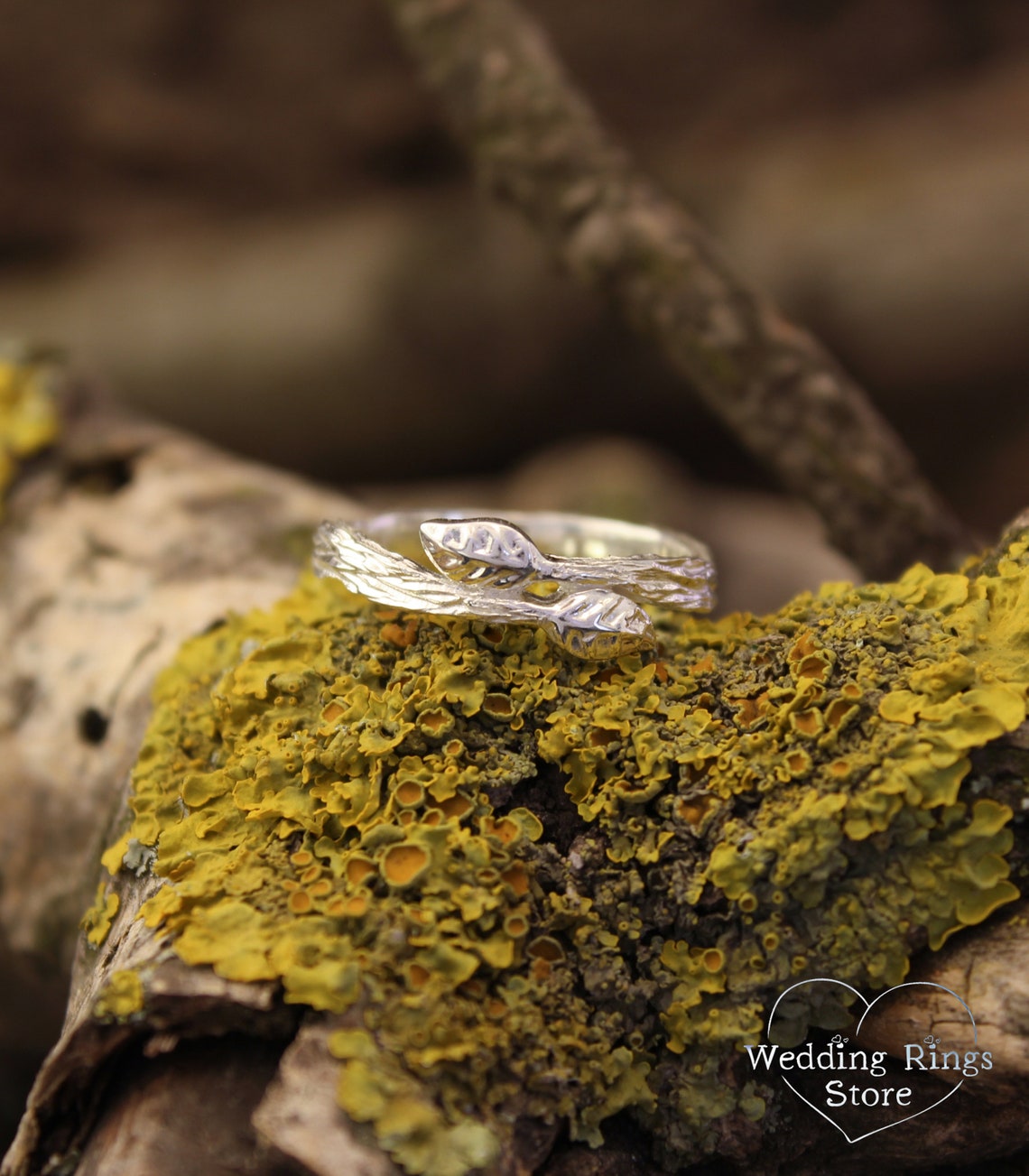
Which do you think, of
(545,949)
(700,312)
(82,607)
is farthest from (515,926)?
(700,312)

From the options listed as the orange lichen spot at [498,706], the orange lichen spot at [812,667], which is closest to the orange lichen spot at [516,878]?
the orange lichen spot at [498,706]

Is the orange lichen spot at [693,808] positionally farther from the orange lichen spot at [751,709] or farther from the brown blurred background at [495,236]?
the brown blurred background at [495,236]

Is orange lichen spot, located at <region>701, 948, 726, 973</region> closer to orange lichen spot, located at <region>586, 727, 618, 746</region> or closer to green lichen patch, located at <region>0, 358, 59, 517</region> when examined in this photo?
orange lichen spot, located at <region>586, 727, 618, 746</region>

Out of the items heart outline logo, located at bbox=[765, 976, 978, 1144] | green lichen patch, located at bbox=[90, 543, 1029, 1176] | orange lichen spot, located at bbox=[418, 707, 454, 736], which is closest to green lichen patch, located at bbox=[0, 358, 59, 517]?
green lichen patch, located at bbox=[90, 543, 1029, 1176]

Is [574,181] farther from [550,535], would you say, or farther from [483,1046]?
[483,1046]

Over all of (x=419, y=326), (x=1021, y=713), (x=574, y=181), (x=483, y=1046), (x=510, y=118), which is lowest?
(x=483, y=1046)

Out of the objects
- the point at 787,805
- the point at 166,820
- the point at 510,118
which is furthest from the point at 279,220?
the point at 787,805
